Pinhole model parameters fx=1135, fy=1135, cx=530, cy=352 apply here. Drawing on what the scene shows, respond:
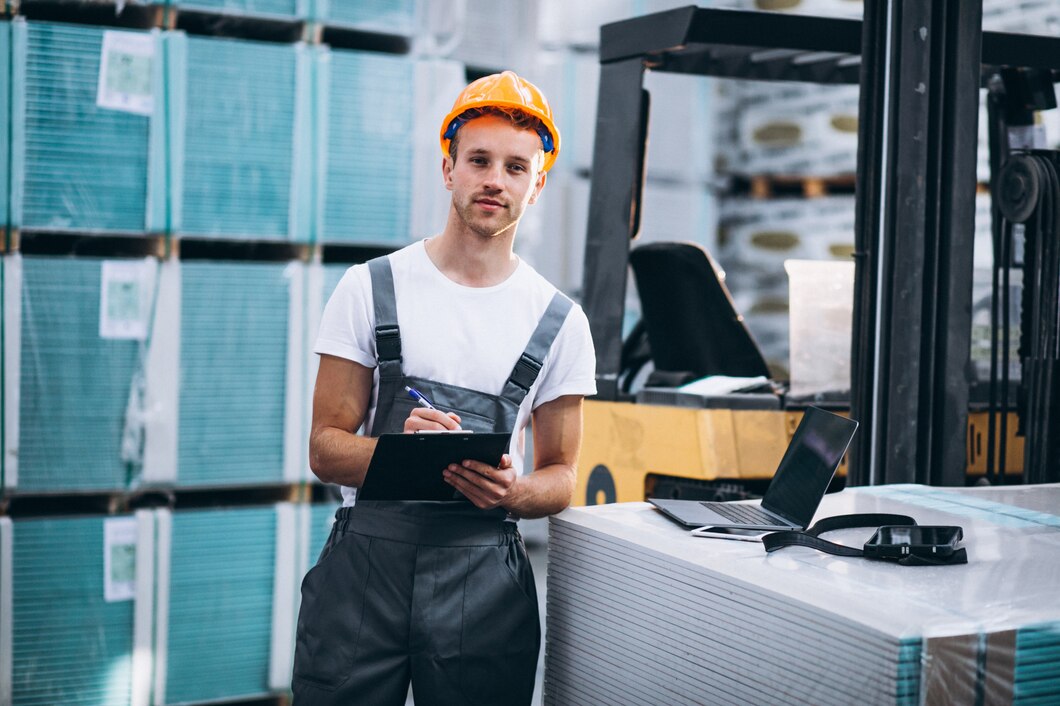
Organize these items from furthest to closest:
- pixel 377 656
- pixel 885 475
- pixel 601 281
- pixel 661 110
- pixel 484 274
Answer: pixel 661 110 → pixel 601 281 → pixel 885 475 → pixel 484 274 → pixel 377 656

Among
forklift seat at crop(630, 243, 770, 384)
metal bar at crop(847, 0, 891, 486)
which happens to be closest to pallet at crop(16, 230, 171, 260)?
forklift seat at crop(630, 243, 770, 384)

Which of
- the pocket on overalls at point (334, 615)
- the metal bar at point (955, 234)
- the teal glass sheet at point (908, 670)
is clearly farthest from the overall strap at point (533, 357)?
the metal bar at point (955, 234)

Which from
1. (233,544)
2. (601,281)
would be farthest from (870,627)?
(233,544)

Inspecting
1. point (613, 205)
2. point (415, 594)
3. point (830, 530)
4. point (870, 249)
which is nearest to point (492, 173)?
point (415, 594)

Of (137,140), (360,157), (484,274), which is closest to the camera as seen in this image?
(484,274)

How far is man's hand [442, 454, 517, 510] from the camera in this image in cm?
181

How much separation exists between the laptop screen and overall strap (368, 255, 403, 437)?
687 millimetres

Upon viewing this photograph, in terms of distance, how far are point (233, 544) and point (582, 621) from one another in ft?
7.86

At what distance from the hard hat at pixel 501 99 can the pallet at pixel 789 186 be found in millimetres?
5018

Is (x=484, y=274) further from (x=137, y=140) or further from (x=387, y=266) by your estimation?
(x=137, y=140)

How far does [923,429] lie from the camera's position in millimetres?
2820

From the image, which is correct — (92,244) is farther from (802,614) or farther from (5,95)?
(802,614)

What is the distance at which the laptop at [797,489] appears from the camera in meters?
1.80

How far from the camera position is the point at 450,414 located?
185cm
